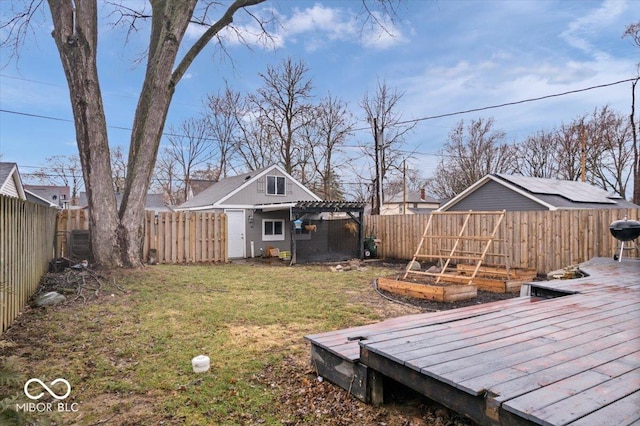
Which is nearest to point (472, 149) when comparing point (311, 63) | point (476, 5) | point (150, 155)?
point (311, 63)

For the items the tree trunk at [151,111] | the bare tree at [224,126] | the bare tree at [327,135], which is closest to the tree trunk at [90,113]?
the tree trunk at [151,111]

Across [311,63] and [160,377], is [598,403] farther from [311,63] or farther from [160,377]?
[311,63]

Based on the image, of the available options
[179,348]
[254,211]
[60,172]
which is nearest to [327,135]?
[254,211]

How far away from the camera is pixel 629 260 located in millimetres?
7164

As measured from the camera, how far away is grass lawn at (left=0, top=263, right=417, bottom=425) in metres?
2.55

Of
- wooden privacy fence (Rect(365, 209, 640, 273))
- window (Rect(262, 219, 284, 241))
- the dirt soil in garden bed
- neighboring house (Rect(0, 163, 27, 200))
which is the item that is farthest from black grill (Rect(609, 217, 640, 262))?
neighboring house (Rect(0, 163, 27, 200))

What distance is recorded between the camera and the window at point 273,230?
15305 mm

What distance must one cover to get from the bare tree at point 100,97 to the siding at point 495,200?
39.2 ft

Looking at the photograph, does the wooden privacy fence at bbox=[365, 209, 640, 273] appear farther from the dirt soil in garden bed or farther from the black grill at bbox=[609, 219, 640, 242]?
the dirt soil in garden bed

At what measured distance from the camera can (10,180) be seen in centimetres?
1411

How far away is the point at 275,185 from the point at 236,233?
10.0 feet

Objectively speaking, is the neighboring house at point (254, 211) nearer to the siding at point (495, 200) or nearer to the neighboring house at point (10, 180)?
the neighboring house at point (10, 180)

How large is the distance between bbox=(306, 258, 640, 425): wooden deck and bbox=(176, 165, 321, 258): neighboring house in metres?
11.0

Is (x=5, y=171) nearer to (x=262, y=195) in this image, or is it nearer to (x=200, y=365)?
(x=262, y=195)
